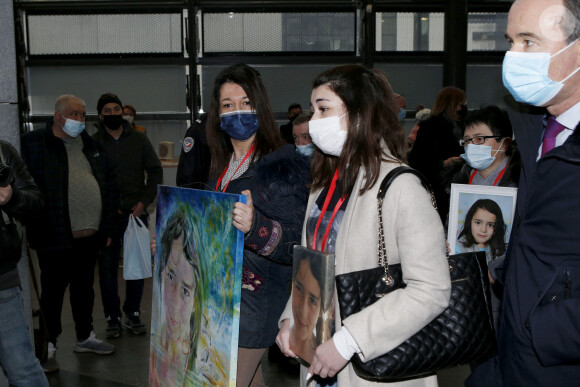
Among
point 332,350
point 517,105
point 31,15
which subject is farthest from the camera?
point 31,15

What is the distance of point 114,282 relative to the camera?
5.80 m

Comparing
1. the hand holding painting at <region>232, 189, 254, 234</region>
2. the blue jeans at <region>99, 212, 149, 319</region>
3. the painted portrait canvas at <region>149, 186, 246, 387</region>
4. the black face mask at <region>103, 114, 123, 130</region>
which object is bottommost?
the blue jeans at <region>99, 212, 149, 319</region>

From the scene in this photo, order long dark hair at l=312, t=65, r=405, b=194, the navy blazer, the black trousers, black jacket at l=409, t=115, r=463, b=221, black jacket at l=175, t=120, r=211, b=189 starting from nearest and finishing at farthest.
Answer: the navy blazer, long dark hair at l=312, t=65, r=405, b=194, black jacket at l=175, t=120, r=211, b=189, the black trousers, black jacket at l=409, t=115, r=463, b=221

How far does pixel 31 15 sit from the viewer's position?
10516mm

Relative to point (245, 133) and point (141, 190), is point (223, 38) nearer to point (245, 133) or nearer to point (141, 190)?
point (141, 190)

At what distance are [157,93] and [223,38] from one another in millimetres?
1500

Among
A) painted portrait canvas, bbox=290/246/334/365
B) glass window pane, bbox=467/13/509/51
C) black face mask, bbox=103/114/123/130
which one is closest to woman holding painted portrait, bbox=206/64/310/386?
painted portrait canvas, bbox=290/246/334/365

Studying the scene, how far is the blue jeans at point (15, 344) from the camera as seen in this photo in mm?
3145

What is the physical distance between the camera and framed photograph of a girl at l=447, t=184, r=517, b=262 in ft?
10.1

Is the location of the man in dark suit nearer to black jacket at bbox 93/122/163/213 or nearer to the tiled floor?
the tiled floor

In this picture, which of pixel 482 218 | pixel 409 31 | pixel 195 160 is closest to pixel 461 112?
pixel 195 160

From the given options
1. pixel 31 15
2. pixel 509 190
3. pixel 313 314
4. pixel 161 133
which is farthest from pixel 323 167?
pixel 31 15

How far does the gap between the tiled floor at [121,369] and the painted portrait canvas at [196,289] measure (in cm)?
226

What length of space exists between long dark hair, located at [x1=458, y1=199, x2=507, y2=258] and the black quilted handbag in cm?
125
